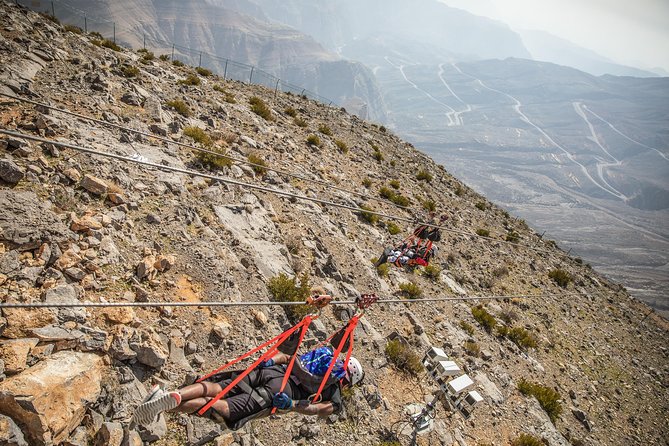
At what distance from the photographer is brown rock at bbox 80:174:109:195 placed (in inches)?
332

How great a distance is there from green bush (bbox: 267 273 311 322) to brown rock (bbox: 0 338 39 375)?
17.6 ft

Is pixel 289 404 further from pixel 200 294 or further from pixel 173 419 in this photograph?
pixel 200 294

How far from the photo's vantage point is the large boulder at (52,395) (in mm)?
4492

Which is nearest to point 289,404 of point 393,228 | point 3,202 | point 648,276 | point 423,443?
point 423,443

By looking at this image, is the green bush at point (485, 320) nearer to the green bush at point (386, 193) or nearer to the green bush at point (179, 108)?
the green bush at point (386, 193)

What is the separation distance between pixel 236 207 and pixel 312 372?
725cm

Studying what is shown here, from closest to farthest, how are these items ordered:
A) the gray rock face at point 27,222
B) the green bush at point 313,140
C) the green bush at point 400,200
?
the gray rock face at point 27,222 → the green bush at point 400,200 → the green bush at point 313,140

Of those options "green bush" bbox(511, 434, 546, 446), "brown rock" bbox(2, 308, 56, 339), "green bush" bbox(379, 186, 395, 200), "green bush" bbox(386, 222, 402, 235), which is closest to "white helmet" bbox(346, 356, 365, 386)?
"brown rock" bbox(2, 308, 56, 339)

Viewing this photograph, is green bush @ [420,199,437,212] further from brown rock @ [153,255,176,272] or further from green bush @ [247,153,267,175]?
brown rock @ [153,255,176,272]

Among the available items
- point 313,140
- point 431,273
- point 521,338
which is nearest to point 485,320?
point 521,338

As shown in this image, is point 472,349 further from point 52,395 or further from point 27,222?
point 27,222

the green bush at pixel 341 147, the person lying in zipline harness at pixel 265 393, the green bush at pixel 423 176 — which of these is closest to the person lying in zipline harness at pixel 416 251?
the person lying in zipline harness at pixel 265 393

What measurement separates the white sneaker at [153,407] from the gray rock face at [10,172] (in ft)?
22.0

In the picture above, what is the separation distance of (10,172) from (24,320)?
4.09 metres
